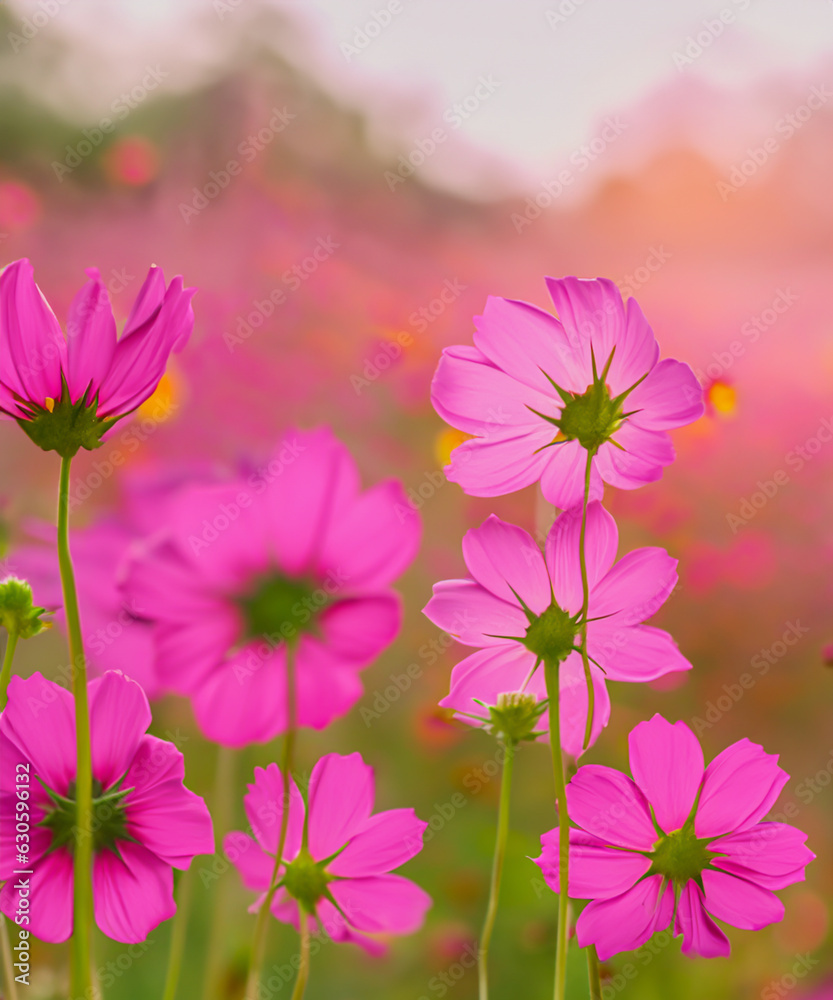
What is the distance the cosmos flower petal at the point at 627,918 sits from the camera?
21 cm

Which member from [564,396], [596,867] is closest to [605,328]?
[564,396]

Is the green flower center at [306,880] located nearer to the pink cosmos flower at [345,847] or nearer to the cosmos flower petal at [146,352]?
the pink cosmos flower at [345,847]

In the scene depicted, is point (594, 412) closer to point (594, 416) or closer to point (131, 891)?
point (594, 416)

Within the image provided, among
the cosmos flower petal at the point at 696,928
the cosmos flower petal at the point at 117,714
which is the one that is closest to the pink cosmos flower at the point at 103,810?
the cosmos flower petal at the point at 117,714

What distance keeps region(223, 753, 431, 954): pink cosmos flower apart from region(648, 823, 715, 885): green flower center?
53 millimetres

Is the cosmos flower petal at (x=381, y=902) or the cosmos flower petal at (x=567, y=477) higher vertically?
the cosmos flower petal at (x=567, y=477)

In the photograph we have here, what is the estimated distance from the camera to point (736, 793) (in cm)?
22

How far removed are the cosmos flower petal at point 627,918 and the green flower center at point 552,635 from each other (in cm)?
6

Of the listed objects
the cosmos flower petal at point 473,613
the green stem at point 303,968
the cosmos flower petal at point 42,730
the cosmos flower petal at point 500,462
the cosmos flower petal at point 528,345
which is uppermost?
the cosmos flower petal at point 528,345

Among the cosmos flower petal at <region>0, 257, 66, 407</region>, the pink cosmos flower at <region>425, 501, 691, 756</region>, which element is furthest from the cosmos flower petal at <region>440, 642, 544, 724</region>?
the cosmos flower petal at <region>0, 257, 66, 407</region>

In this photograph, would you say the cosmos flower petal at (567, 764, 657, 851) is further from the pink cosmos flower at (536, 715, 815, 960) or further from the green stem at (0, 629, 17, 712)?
the green stem at (0, 629, 17, 712)

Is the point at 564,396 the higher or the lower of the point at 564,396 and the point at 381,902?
the higher

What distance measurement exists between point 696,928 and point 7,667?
16cm

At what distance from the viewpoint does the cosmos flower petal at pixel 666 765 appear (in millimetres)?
216
